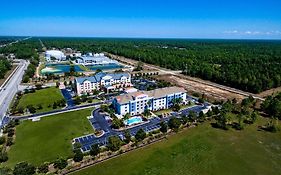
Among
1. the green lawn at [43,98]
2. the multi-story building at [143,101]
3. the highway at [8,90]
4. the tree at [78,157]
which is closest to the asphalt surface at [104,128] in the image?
the tree at [78,157]

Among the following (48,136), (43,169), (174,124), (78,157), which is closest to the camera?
(43,169)

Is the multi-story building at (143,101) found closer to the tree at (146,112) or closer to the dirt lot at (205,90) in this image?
the tree at (146,112)

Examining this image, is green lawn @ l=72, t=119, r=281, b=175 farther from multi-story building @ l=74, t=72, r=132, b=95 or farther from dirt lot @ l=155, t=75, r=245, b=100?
multi-story building @ l=74, t=72, r=132, b=95

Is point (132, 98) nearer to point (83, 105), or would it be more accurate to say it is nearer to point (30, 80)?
point (83, 105)

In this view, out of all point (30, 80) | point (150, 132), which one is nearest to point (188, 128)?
point (150, 132)

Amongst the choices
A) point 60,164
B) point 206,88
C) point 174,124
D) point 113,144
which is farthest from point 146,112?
point 206,88

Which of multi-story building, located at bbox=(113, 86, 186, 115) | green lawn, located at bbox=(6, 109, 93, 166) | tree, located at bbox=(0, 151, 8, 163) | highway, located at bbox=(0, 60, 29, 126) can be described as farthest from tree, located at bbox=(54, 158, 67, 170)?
highway, located at bbox=(0, 60, 29, 126)

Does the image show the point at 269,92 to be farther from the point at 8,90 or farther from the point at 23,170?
the point at 8,90
